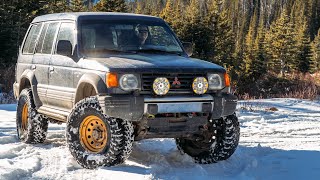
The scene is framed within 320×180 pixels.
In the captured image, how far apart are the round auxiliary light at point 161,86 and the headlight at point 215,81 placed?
0.60m

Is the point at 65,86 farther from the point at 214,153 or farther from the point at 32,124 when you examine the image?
the point at 214,153

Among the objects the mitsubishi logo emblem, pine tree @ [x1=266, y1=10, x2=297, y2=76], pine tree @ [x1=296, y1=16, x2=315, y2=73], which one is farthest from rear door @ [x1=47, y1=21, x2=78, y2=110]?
pine tree @ [x1=296, y1=16, x2=315, y2=73]

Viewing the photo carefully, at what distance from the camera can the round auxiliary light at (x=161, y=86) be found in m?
4.77

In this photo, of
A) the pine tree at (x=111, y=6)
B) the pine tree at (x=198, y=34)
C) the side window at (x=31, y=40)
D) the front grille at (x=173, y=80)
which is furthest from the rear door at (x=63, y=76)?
the pine tree at (x=198, y=34)

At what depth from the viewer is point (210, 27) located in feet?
142

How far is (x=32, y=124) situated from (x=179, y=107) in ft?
9.40

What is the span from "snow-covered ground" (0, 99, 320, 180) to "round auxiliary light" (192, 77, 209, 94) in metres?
0.89

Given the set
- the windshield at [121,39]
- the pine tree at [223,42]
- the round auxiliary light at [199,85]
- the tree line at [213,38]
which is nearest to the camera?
the round auxiliary light at [199,85]

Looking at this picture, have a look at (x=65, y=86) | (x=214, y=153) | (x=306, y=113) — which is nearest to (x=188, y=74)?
(x=214, y=153)

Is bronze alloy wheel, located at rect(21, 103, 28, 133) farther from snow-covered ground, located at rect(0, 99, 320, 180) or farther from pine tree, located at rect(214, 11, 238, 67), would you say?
pine tree, located at rect(214, 11, 238, 67)

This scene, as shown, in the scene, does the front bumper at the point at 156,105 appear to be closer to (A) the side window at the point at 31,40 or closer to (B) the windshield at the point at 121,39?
(B) the windshield at the point at 121,39

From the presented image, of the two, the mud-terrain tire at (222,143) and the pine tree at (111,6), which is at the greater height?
the pine tree at (111,6)

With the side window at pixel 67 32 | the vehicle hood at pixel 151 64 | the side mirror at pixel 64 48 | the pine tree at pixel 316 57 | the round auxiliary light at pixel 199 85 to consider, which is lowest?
the pine tree at pixel 316 57

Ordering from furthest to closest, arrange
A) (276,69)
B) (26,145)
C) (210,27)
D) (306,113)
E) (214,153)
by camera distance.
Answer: (276,69) → (210,27) → (306,113) → (26,145) → (214,153)
